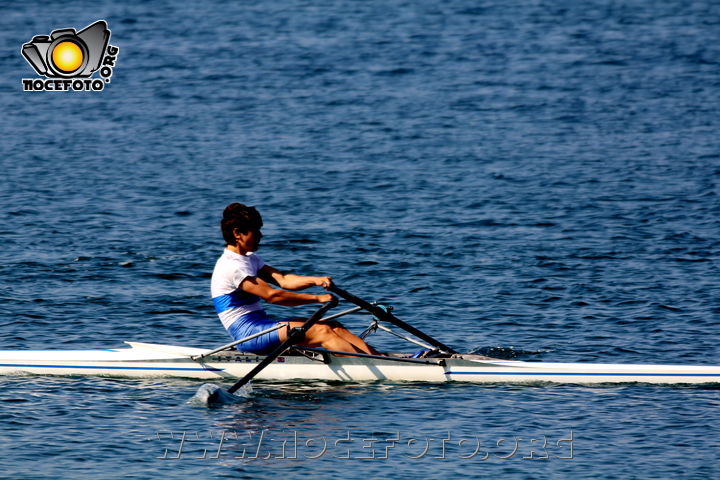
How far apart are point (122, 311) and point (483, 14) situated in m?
26.0

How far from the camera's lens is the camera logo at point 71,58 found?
79.3 feet

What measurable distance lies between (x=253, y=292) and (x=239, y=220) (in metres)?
0.71

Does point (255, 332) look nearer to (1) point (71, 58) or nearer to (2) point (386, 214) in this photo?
(2) point (386, 214)

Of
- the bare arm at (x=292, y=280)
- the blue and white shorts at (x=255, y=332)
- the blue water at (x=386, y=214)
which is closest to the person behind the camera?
the blue water at (x=386, y=214)

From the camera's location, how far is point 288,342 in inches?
372

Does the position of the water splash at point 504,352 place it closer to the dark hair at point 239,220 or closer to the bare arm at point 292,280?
the bare arm at point 292,280

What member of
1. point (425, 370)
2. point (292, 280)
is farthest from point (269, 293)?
point (425, 370)

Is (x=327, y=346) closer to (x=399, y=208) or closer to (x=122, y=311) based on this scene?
(x=122, y=311)

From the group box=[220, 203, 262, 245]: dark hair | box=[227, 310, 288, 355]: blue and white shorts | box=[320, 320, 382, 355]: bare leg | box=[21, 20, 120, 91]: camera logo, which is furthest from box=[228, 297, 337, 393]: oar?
box=[21, 20, 120, 91]: camera logo

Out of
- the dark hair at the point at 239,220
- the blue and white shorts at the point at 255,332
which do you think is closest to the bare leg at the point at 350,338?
the blue and white shorts at the point at 255,332

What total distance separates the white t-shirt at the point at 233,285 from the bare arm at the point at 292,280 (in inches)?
3.8

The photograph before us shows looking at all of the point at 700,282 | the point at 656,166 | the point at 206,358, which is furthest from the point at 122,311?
the point at 656,166

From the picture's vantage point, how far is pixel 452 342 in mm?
11555

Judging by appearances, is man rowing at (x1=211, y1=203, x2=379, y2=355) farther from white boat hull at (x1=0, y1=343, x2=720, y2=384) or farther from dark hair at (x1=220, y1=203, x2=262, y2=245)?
white boat hull at (x1=0, y1=343, x2=720, y2=384)
